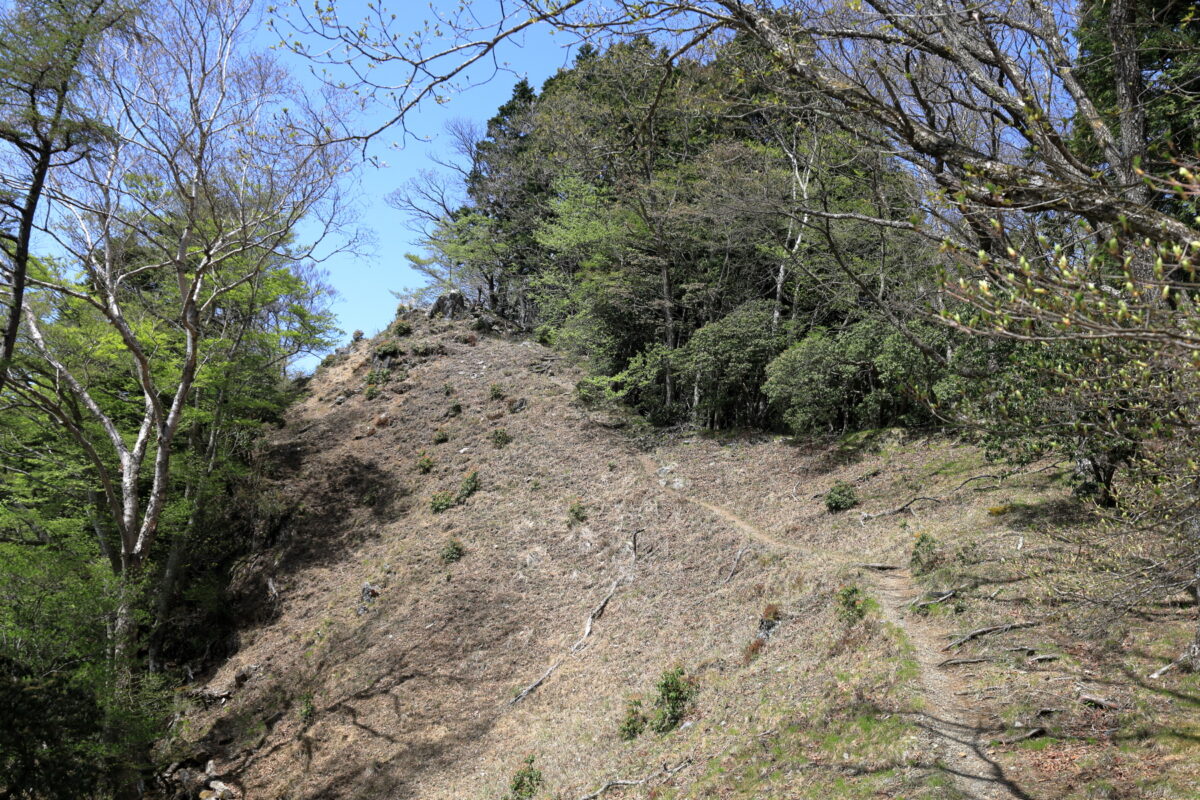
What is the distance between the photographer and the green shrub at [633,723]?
418 inches

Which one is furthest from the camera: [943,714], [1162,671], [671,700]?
[671,700]

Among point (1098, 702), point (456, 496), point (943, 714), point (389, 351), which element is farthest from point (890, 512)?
point (389, 351)

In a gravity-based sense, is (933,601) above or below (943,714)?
above

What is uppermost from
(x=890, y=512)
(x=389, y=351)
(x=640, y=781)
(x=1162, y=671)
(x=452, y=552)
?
(x=389, y=351)

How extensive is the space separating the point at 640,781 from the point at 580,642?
5.56 metres

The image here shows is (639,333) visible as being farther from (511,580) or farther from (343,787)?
(343,787)

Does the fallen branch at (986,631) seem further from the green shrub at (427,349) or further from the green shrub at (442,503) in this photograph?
the green shrub at (427,349)

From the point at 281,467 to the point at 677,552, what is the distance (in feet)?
59.6

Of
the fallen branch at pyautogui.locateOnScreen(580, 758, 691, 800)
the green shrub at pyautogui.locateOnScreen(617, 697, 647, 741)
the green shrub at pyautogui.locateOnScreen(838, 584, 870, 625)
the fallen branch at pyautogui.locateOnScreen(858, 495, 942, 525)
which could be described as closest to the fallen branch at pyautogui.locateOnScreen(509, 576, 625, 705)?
the green shrub at pyautogui.locateOnScreen(617, 697, 647, 741)

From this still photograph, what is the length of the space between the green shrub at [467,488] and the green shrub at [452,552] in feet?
8.83

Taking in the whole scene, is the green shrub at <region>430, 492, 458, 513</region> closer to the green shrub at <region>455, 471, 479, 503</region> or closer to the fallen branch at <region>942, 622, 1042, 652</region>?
the green shrub at <region>455, 471, 479, 503</region>

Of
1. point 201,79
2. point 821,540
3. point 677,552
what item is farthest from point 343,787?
point 201,79

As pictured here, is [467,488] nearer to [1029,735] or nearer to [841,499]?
[841,499]

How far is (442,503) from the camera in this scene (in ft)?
71.4
